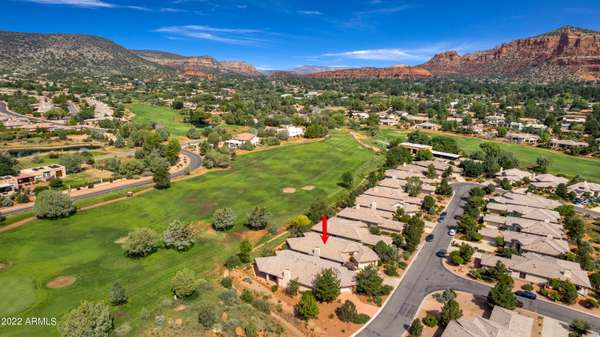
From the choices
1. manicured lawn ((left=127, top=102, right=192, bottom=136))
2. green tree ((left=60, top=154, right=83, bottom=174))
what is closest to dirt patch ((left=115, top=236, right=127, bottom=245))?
green tree ((left=60, top=154, right=83, bottom=174))

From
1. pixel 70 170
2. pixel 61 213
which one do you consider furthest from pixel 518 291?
pixel 70 170

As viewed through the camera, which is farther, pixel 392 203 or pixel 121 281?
pixel 392 203

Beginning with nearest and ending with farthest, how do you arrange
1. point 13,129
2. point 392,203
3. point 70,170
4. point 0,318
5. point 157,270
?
point 0,318 < point 157,270 < point 392,203 < point 70,170 < point 13,129

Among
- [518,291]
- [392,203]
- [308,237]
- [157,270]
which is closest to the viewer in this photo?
[518,291]

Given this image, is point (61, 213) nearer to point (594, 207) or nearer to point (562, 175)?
point (594, 207)

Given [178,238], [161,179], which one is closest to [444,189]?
[178,238]
